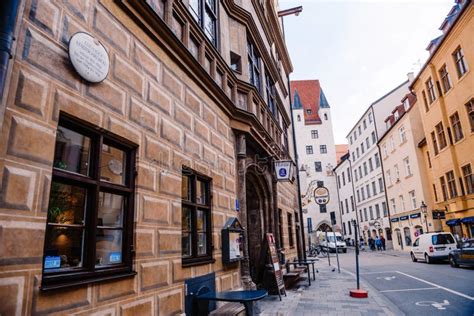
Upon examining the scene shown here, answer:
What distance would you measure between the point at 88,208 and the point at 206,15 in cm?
608

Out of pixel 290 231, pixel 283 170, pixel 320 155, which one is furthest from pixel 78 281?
pixel 320 155

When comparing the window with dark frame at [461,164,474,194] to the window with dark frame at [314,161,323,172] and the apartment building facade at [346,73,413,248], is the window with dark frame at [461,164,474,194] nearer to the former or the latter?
the apartment building facade at [346,73,413,248]

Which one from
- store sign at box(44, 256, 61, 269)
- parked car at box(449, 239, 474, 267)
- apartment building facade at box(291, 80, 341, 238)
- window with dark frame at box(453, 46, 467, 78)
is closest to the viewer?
store sign at box(44, 256, 61, 269)

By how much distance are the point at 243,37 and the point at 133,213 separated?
727 centimetres

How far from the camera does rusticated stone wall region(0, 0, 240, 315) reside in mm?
2762

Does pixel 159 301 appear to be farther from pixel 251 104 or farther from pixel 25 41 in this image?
pixel 251 104

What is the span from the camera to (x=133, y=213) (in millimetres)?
4211

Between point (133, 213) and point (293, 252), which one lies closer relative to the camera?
point (133, 213)

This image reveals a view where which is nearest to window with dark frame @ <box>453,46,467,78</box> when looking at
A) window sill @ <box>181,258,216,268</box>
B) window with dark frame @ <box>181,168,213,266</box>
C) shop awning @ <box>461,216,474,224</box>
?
shop awning @ <box>461,216,474,224</box>

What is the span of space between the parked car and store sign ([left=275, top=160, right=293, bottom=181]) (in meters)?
9.51

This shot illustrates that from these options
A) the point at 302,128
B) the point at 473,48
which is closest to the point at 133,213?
the point at 473,48

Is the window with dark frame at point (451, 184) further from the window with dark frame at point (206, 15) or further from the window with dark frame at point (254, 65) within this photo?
the window with dark frame at point (206, 15)

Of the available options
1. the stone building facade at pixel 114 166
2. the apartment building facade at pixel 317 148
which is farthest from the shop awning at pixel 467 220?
the apartment building facade at pixel 317 148

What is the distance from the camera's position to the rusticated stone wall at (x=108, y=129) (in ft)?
9.06
